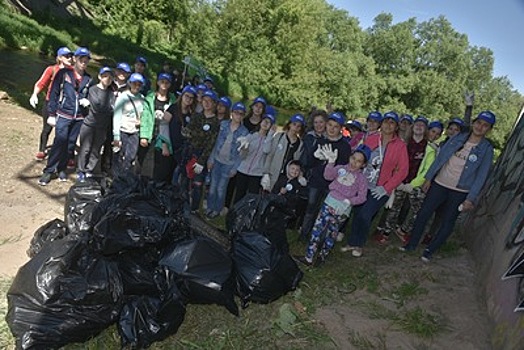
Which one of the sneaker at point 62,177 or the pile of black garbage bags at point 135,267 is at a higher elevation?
the pile of black garbage bags at point 135,267

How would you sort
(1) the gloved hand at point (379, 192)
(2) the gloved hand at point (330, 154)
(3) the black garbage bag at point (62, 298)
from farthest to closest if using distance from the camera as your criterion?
(1) the gloved hand at point (379, 192) < (2) the gloved hand at point (330, 154) < (3) the black garbage bag at point (62, 298)

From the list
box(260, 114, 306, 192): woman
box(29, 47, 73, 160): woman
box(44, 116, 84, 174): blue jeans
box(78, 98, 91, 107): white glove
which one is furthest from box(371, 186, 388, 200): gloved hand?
box(29, 47, 73, 160): woman

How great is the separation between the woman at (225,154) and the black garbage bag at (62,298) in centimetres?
212

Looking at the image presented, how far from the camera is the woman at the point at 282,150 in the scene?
4484 mm

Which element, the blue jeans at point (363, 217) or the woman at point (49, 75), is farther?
the woman at point (49, 75)

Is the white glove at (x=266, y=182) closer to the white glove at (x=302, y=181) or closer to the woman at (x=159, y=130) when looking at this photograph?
the white glove at (x=302, y=181)

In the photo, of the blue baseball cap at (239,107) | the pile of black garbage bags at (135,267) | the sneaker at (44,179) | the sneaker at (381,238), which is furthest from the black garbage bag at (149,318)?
the sneaker at (381,238)

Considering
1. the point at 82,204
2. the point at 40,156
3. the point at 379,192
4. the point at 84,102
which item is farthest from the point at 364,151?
the point at 40,156

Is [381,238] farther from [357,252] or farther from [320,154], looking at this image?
[320,154]

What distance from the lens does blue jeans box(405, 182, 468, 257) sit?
164 inches

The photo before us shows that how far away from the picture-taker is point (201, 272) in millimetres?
3025

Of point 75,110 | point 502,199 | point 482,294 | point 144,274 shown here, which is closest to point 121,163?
point 75,110

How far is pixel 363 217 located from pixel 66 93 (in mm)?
3693

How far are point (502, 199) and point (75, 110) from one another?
514cm
